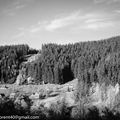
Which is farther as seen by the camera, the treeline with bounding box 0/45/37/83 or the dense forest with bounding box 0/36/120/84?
the treeline with bounding box 0/45/37/83

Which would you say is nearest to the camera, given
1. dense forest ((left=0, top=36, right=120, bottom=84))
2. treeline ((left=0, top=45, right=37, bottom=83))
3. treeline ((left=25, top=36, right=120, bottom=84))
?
dense forest ((left=0, top=36, right=120, bottom=84))

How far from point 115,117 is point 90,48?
240ft

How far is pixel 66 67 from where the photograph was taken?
407 feet

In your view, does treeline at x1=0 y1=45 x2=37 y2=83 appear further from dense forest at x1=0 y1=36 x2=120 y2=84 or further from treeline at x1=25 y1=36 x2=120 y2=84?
treeline at x1=25 y1=36 x2=120 y2=84

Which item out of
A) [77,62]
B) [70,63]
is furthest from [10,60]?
[77,62]

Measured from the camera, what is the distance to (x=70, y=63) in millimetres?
128625

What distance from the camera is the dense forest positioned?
10338 cm

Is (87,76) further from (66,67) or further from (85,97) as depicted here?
(66,67)

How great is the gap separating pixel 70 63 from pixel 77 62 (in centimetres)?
647

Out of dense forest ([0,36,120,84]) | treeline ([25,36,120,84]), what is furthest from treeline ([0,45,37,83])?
treeline ([25,36,120,84])

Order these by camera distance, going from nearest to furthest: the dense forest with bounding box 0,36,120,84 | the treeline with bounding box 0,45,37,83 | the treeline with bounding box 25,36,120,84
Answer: the dense forest with bounding box 0,36,120,84
the treeline with bounding box 25,36,120,84
the treeline with bounding box 0,45,37,83

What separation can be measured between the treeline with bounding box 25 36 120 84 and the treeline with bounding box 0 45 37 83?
33.5ft

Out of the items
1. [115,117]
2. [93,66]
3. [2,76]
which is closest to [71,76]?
[93,66]

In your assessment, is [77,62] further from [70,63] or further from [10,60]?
[10,60]
